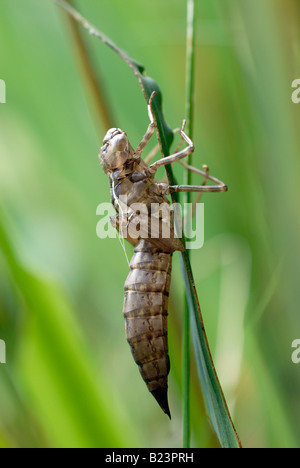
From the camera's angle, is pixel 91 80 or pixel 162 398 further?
pixel 91 80

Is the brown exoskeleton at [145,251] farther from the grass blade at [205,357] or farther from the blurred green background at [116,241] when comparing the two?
the blurred green background at [116,241]

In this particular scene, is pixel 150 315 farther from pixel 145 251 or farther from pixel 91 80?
pixel 91 80

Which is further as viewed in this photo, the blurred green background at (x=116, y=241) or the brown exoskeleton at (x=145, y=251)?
the blurred green background at (x=116, y=241)

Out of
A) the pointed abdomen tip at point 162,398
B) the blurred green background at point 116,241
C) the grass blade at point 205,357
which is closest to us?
the grass blade at point 205,357

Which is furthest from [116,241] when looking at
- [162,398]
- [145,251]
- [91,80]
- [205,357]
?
[205,357]

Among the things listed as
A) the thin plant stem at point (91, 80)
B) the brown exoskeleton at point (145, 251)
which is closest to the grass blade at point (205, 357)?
the brown exoskeleton at point (145, 251)

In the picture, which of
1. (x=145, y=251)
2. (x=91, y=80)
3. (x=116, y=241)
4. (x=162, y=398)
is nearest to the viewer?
(x=162, y=398)
